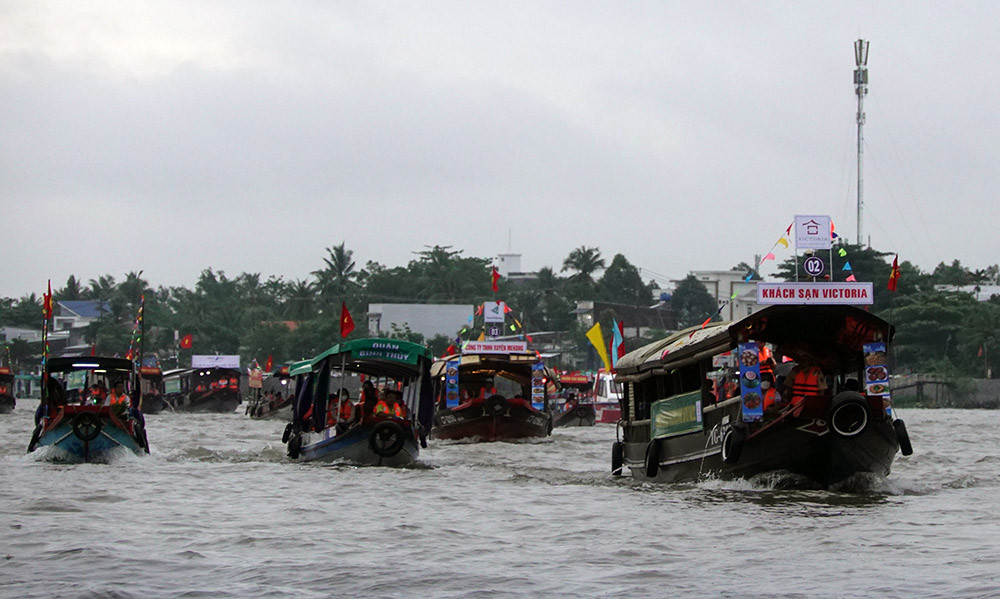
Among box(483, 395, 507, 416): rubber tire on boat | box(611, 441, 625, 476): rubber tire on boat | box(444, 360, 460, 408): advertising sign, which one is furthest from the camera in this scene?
box(444, 360, 460, 408): advertising sign

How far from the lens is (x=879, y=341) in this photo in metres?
14.8

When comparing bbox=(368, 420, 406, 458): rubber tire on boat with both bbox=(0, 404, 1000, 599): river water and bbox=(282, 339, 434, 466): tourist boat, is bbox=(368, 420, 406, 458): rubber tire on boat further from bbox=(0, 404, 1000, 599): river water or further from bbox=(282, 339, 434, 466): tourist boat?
bbox=(0, 404, 1000, 599): river water

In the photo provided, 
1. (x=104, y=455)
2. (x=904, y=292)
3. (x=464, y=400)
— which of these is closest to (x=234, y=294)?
(x=904, y=292)

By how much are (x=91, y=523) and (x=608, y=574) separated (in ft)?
17.9

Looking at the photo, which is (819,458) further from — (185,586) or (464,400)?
(464,400)

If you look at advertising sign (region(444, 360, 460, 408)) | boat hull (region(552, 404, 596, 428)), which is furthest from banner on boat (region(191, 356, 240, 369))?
advertising sign (region(444, 360, 460, 408))

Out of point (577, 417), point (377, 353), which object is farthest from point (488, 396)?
point (577, 417)

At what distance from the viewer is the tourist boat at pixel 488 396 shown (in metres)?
28.9

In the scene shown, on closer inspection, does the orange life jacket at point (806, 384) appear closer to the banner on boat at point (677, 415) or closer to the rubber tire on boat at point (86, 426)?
the banner on boat at point (677, 415)

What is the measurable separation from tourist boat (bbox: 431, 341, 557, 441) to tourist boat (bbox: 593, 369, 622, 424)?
10860 millimetres

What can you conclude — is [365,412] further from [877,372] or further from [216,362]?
[216,362]

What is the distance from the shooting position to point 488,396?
29.8 m

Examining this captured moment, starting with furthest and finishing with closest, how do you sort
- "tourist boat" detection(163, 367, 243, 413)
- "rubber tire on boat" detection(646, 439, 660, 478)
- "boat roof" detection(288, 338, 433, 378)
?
"tourist boat" detection(163, 367, 243, 413), "boat roof" detection(288, 338, 433, 378), "rubber tire on boat" detection(646, 439, 660, 478)

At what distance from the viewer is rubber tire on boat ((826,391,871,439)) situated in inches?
553
